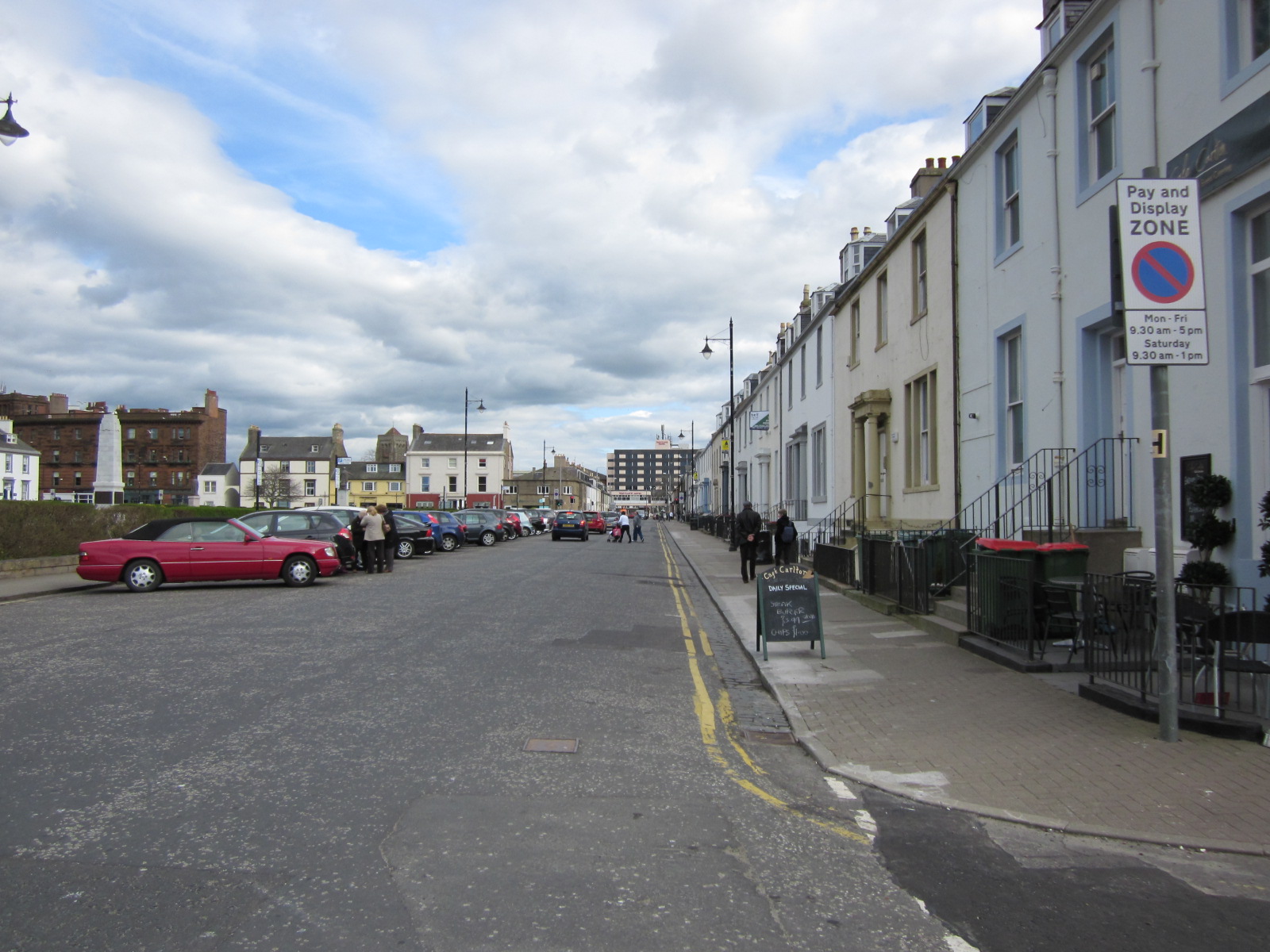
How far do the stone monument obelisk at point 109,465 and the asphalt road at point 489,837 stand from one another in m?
22.2

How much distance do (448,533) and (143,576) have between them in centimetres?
1697

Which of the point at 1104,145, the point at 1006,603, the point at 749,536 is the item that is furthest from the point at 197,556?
the point at 1104,145

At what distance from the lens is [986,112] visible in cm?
1434

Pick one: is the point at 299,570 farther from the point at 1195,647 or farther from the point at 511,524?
the point at 511,524

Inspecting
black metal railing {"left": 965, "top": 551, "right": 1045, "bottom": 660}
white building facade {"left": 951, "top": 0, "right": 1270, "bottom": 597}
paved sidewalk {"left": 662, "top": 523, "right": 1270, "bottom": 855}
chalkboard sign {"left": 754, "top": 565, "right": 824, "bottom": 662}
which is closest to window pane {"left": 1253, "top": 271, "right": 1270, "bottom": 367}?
white building facade {"left": 951, "top": 0, "right": 1270, "bottom": 597}

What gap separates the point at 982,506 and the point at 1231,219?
20.0 ft

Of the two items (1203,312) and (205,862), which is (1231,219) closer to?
(1203,312)

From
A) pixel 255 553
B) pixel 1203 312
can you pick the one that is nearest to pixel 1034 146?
pixel 1203 312

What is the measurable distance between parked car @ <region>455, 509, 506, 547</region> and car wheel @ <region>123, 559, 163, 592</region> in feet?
62.4

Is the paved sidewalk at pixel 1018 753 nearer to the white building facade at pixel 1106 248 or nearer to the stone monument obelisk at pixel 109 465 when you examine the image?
the white building facade at pixel 1106 248

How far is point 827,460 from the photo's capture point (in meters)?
24.7

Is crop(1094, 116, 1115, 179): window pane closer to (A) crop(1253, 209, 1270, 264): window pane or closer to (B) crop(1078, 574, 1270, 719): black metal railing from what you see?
(A) crop(1253, 209, 1270, 264): window pane

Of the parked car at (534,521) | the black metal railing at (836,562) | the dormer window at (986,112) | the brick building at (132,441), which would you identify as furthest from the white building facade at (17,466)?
the dormer window at (986,112)

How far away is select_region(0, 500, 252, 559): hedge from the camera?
2008 centimetres
